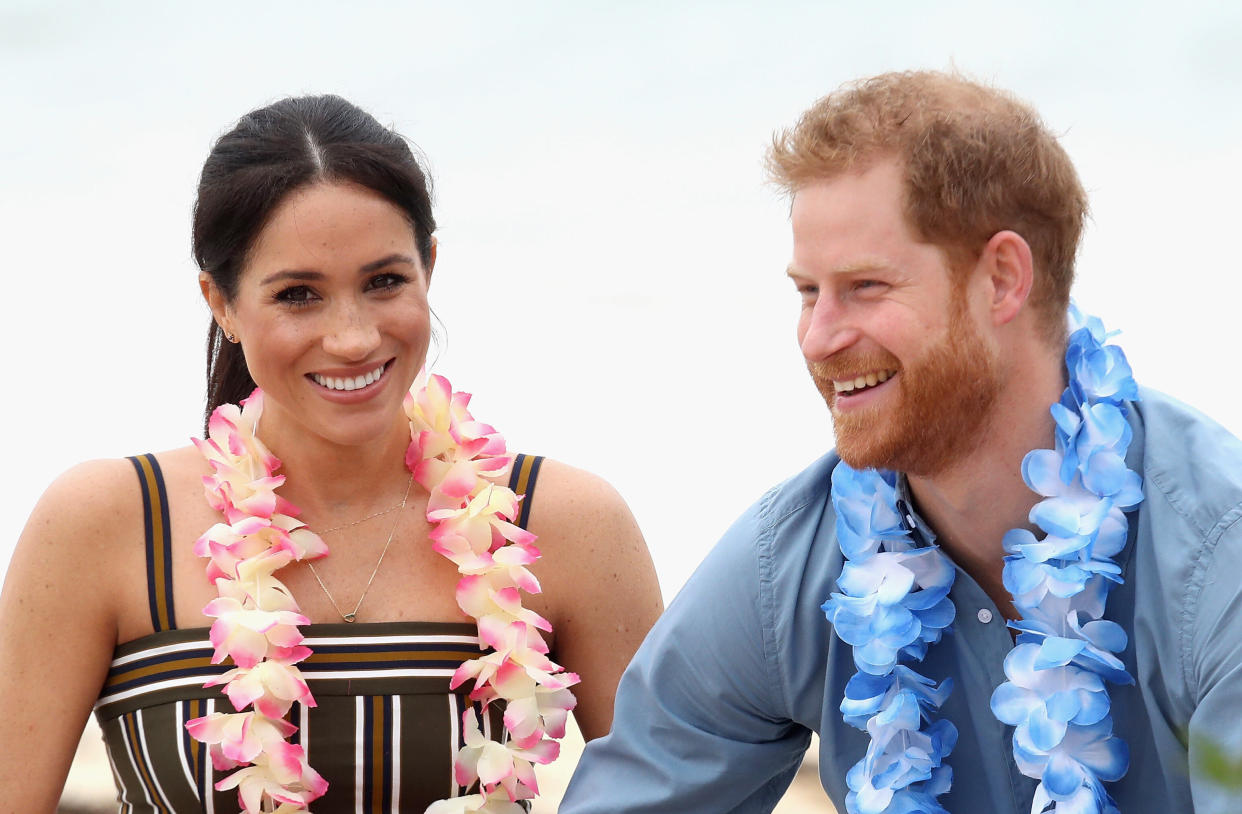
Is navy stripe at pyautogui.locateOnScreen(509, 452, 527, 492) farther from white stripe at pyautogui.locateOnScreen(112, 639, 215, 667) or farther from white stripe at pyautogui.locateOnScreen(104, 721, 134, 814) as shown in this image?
white stripe at pyautogui.locateOnScreen(104, 721, 134, 814)

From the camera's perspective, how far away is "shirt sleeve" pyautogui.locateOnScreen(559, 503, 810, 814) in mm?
1971

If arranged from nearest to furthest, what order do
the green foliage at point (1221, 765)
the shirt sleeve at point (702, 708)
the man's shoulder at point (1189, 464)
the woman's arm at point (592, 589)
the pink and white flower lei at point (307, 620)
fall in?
the green foliage at point (1221, 765)
the man's shoulder at point (1189, 464)
the shirt sleeve at point (702, 708)
the pink and white flower lei at point (307, 620)
the woman's arm at point (592, 589)

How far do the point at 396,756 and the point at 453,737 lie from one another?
0.09 metres

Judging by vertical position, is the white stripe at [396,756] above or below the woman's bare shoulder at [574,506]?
below

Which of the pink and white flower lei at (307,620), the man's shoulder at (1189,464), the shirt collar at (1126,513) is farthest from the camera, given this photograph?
the pink and white flower lei at (307,620)

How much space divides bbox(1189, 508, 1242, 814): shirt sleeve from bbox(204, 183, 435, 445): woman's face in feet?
4.08

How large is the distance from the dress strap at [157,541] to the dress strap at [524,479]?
0.58 meters

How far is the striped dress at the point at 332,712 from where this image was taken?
2182 mm

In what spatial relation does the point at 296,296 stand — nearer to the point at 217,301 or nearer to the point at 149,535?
the point at 217,301

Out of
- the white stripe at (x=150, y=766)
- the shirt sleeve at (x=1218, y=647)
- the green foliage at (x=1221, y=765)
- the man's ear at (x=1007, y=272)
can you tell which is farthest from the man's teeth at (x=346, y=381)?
the green foliage at (x=1221, y=765)

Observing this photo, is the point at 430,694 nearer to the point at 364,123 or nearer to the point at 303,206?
the point at 303,206

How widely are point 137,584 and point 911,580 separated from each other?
1.22 metres

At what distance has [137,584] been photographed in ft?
7.35

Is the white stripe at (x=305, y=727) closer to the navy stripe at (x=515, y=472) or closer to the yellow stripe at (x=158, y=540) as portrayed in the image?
the yellow stripe at (x=158, y=540)
